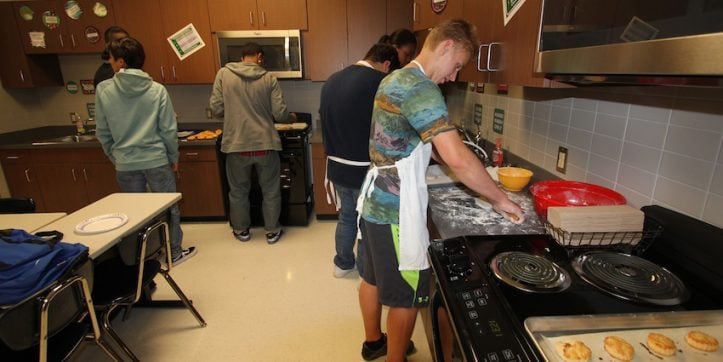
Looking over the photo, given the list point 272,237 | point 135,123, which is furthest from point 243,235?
point 135,123

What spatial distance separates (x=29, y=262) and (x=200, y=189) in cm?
217

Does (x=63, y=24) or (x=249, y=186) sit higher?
(x=63, y=24)

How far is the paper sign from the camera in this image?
10.5ft

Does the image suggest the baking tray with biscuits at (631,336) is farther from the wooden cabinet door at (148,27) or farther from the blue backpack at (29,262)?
the wooden cabinet door at (148,27)

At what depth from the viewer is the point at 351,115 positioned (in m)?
2.09

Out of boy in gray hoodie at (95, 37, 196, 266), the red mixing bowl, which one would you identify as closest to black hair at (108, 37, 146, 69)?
boy in gray hoodie at (95, 37, 196, 266)

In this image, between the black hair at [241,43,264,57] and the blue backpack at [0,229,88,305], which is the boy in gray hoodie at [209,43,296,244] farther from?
the blue backpack at [0,229,88,305]

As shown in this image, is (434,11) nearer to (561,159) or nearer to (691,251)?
(561,159)

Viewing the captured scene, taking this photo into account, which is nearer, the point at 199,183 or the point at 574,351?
the point at 574,351

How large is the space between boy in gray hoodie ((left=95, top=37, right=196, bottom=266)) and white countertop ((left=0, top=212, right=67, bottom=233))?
718mm

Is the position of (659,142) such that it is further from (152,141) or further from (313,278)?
(152,141)

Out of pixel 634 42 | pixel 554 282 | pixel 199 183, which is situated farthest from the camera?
pixel 199 183

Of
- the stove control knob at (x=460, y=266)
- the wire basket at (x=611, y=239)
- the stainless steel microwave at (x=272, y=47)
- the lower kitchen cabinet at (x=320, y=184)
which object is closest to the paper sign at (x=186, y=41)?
the stainless steel microwave at (x=272, y=47)

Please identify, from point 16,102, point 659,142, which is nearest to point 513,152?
point 659,142
